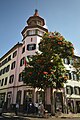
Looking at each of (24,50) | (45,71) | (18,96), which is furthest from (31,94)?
(24,50)

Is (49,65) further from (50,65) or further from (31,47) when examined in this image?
(31,47)

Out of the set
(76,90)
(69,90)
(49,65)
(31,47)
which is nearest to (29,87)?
(49,65)

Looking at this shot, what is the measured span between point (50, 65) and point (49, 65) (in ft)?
0.52

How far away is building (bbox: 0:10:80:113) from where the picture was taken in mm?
25900

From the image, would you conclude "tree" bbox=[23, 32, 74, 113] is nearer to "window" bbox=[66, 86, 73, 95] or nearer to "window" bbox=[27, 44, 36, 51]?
"window" bbox=[27, 44, 36, 51]

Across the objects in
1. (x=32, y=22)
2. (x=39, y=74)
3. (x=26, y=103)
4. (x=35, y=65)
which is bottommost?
(x=26, y=103)

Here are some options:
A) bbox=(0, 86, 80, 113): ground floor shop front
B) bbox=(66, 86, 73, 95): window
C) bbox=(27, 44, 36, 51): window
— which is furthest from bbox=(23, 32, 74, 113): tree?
bbox=(66, 86, 73, 95): window

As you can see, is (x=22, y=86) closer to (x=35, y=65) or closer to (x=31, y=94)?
(x=31, y=94)

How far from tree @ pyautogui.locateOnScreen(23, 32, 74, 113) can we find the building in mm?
5779

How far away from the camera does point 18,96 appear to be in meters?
27.7

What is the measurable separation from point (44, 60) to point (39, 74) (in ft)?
8.04

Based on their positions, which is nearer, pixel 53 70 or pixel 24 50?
pixel 53 70

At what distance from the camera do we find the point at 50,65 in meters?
21.0

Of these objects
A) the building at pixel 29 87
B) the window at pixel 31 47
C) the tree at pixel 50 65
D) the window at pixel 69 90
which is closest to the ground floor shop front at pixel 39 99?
the building at pixel 29 87
